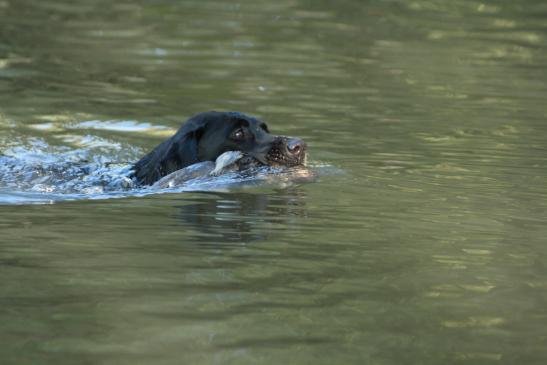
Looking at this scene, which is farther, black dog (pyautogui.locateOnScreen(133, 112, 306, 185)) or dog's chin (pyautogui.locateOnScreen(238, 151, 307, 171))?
black dog (pyautogui.locateOnScreen(133, 112, 306, 185))

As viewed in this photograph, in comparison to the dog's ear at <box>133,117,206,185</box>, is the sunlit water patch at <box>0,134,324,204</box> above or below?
below

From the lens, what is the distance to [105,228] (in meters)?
6.56

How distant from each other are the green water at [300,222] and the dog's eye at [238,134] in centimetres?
79

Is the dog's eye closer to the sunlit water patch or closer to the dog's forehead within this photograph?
the dog's forehead

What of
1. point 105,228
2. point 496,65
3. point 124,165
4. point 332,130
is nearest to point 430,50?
point 496,65

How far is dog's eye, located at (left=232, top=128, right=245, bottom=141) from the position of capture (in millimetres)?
8789

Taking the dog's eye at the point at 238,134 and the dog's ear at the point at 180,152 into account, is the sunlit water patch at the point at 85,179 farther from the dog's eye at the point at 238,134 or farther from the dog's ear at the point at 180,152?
the dog's eye at the point at 238,134

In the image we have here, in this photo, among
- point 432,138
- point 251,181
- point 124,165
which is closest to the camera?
point 251,181

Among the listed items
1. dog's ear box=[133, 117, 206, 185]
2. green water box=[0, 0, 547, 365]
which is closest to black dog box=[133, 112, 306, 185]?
dog's ear box=[133, 117, 206, 185]

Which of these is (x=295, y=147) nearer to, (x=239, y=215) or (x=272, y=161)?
(x=272, y=161)

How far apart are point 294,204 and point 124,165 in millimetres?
2856

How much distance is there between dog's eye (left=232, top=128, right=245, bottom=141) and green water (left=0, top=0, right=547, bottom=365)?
2.59 ft

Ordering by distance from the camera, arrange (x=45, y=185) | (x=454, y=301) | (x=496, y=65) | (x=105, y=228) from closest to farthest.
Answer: (x=454, y=301) < (x=105, y=228) < (x=45, y=185) < (x=496, y=65)

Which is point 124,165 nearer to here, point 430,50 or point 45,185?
point 45,185
